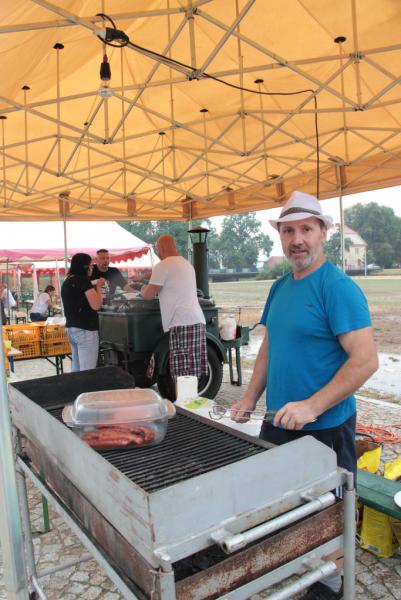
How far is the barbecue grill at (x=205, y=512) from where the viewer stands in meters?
0.98

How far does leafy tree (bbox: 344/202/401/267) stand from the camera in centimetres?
3228

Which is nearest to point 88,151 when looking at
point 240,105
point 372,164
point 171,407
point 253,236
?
point 240,105

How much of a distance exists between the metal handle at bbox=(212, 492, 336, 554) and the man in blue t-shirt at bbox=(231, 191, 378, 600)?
41 centimetres

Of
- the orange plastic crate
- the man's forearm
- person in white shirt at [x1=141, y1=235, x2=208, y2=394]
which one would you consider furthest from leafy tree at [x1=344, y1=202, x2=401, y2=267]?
the man's forearm

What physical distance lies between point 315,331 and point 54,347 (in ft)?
14.9

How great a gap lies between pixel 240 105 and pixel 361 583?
5.26 meters

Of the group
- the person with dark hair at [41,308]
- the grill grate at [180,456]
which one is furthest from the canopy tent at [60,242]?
the grill grate at [180,456]

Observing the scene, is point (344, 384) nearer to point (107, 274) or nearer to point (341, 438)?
point (341, 438)

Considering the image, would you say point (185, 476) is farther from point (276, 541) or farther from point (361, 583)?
point (361, 583)

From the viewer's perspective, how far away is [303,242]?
177 cm

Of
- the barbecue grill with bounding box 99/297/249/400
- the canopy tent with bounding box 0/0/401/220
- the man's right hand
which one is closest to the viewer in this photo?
the man's right hand

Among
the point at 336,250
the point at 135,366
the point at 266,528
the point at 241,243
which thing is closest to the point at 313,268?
the point at 266,528

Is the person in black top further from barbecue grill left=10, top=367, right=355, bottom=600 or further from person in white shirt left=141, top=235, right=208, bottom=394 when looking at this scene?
barbecue grill left=10, top=367, right=355, bottom=600

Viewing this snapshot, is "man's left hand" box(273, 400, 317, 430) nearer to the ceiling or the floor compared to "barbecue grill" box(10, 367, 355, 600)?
nearer to the ceiling
